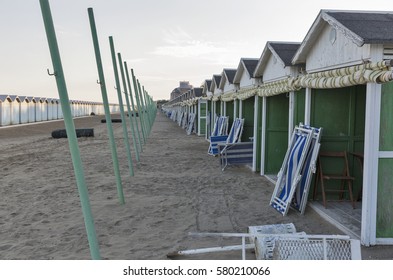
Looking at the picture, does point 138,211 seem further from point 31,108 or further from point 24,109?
point 31,108

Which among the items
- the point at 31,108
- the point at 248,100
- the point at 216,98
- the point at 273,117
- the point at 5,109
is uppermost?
the point at 248,100

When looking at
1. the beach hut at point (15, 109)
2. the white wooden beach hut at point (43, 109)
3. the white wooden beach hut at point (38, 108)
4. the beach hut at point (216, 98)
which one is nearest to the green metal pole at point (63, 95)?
the beach hut at point (216, 98)

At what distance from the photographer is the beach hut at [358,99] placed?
520cm

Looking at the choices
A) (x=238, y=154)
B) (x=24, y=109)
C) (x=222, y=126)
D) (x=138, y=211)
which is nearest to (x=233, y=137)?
(x=238, y=154)

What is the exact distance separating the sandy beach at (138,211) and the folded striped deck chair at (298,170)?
229 millimetres

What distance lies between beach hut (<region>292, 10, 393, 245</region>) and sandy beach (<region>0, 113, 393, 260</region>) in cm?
51

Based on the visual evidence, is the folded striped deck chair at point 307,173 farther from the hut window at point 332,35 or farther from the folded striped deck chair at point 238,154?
the folded striped deck chair at point 238,154

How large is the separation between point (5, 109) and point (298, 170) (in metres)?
33.4

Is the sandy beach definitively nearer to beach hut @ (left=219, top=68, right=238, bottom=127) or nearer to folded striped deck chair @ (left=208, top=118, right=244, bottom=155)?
folded striped deck chair @ (left=208, top=118, right=244, bottom=155)

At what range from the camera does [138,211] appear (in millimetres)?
7191

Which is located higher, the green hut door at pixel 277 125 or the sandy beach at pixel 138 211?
the green hut door at pixel 277 125

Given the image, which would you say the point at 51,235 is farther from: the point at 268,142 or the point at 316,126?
the point at 268,142

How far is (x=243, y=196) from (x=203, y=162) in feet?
16.2

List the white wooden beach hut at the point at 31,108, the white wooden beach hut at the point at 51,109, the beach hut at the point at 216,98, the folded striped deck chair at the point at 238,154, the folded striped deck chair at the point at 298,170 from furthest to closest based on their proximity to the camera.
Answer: the white wooden beach hut at the point at 51,109, the white wooden beach hut at the point at 31,108, the beach hut at the point at 216,98, the folded striped deck chair at the point at 238,154, the folded striped deck chair at the point at 298,170
